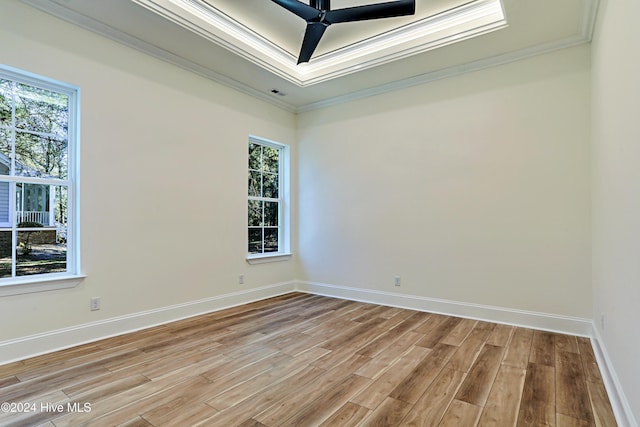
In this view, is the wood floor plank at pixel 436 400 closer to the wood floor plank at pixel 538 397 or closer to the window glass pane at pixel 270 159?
the wood floor plank at pixel 538 397

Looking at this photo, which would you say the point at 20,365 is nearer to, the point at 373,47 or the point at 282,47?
the point at 282,47

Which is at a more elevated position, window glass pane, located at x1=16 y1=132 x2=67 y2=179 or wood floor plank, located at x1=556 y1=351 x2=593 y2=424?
window glass pane, located at x1=16 y1=132 x2=67 y2=179

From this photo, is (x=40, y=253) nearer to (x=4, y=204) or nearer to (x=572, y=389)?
(x=4, y=204)

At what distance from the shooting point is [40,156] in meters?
2.88

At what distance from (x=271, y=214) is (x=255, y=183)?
0.57 meters

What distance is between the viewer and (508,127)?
3562 millimetres

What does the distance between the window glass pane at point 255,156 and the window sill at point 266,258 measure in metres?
1.28

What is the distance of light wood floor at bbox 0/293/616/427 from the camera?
6.12 ft

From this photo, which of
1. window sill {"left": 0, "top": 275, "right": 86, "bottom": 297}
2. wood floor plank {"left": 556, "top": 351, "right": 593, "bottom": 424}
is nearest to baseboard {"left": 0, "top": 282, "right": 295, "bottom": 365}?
window sill {"left": 0, "top": 275, "right": 86, "bottom": 297}

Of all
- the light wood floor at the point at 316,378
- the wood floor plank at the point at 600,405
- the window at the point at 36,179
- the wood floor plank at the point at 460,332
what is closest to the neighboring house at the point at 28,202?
the window at the point at 36,179

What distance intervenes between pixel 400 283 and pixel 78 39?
423cm

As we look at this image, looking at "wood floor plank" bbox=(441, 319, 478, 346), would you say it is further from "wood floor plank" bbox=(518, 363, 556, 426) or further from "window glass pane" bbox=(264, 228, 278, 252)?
"window glass pane" bbox=(264, 228, 278, 252)

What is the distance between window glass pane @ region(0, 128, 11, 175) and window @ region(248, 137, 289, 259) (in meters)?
2.53

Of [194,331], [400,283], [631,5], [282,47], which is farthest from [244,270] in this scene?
[631,5]
